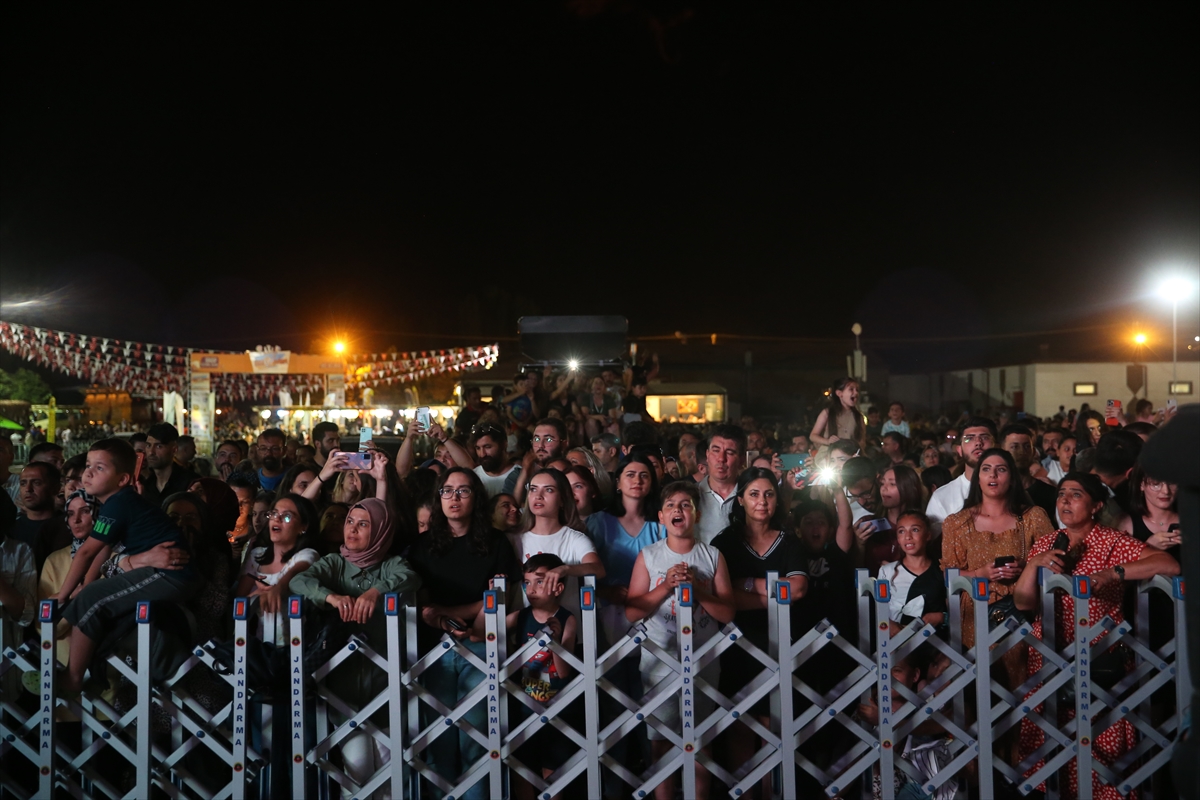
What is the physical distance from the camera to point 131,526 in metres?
4.24

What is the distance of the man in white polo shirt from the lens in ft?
17.9

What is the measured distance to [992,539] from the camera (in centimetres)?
477

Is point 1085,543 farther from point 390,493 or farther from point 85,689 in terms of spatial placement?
point 85,689

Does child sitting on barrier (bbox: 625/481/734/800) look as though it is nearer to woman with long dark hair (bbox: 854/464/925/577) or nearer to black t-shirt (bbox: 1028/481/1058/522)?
woman with long dark hair (bbox: 854/464/925/577)

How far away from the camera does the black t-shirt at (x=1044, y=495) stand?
5860 mm

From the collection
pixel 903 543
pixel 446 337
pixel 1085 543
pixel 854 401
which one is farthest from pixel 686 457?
pixel 446 337

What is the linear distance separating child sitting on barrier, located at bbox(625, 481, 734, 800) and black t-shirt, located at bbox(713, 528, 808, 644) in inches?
5.7

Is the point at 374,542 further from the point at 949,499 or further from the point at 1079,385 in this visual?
the point at 1079,385

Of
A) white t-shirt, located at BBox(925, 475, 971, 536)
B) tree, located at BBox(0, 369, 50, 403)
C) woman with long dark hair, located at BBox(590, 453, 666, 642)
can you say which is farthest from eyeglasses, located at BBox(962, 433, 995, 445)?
tree, located at BBox(0, 369, 50, 403)

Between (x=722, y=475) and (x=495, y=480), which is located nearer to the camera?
(x=722, y=475)

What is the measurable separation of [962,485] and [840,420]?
2.16m

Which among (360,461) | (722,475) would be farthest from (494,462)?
(722,475)

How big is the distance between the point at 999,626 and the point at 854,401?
408 cm

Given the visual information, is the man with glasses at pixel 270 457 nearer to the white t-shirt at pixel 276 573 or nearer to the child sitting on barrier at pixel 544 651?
the white t-shirt at pixel 276 573
